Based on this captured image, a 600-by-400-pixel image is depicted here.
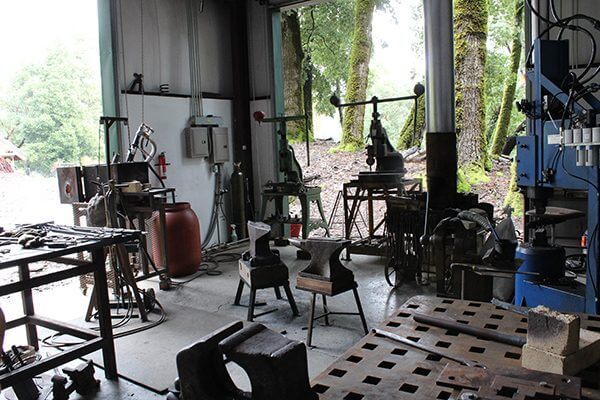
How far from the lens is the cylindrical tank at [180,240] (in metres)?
4.21

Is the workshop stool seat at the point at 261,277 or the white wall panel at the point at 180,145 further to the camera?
the white wall panel at the point at 180,145

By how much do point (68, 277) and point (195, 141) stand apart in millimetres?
2832

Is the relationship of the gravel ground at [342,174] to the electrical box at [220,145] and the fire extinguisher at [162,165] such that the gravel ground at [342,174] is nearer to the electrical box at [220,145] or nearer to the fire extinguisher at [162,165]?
the electrical box at [220,145]

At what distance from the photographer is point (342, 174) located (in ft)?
24.2

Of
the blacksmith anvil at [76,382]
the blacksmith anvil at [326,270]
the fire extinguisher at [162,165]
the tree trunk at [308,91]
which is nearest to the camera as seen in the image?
the blacksmith anvil at [76,382]

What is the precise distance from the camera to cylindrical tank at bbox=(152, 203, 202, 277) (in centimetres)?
421

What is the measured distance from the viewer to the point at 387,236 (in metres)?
3.87

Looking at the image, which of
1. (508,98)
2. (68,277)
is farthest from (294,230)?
(508,98)

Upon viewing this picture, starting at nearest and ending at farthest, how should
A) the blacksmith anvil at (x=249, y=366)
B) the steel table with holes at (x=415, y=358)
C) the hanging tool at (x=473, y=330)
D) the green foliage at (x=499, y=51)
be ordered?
1. the blacksmith anvil at (x=249, y=366)
2. the steel table with holes at (x=415, y=358)
3. the hanging tool at (x=473, y=330)
4. the green foliage at (x=499, y=51)

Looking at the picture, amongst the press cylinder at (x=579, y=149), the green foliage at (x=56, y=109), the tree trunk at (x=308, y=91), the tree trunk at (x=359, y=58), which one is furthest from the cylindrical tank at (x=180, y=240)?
the tree trunk at (x=359, y=58)

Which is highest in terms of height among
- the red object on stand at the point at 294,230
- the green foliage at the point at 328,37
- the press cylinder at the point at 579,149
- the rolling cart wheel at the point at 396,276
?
the green foliage at the point at 328,37

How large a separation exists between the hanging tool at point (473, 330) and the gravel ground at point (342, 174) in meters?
4.84

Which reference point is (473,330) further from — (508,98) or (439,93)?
(508,98)

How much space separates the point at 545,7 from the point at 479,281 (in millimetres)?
2917
